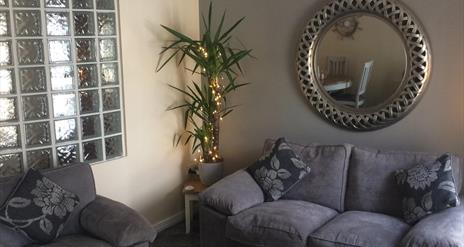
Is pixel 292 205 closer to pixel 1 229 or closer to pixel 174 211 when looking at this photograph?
pixel 174 211

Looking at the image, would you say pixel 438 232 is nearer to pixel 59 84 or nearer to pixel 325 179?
pixel 325 179

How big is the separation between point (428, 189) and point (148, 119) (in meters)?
2.18

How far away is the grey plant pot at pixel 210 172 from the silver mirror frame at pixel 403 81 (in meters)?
0.93

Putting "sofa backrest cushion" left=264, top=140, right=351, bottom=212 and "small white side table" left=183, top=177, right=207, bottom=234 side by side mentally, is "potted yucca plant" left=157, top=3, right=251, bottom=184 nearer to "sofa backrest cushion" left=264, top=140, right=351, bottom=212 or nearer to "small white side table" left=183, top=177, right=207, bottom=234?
"small white side table" left=183, top=177, right=207, bottom=234

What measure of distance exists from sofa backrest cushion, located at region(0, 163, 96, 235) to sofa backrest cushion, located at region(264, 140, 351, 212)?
1350mm

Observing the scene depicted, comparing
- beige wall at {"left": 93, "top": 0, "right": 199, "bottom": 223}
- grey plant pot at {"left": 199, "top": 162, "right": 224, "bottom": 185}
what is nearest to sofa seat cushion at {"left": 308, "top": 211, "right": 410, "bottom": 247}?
grey plant pot at {"left": 199, "top": 162, "right": 224, "bottom": 185}

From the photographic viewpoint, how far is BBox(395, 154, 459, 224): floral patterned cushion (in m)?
3.11

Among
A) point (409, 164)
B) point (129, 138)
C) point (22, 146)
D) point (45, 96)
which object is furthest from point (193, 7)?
point (409, 164)

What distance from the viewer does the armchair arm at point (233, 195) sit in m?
3.41

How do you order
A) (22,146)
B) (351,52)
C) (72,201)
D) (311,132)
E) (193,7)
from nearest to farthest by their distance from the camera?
(72,201) < (22,146) < (351,52) < (311,132) < (193,7)

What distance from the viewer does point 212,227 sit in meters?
3.53

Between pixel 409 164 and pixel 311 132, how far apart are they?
3.05ft

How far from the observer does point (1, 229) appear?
298cm

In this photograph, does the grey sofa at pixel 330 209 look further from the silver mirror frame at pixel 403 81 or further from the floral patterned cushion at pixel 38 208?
the floral patterned cushion at pixel 38 208
